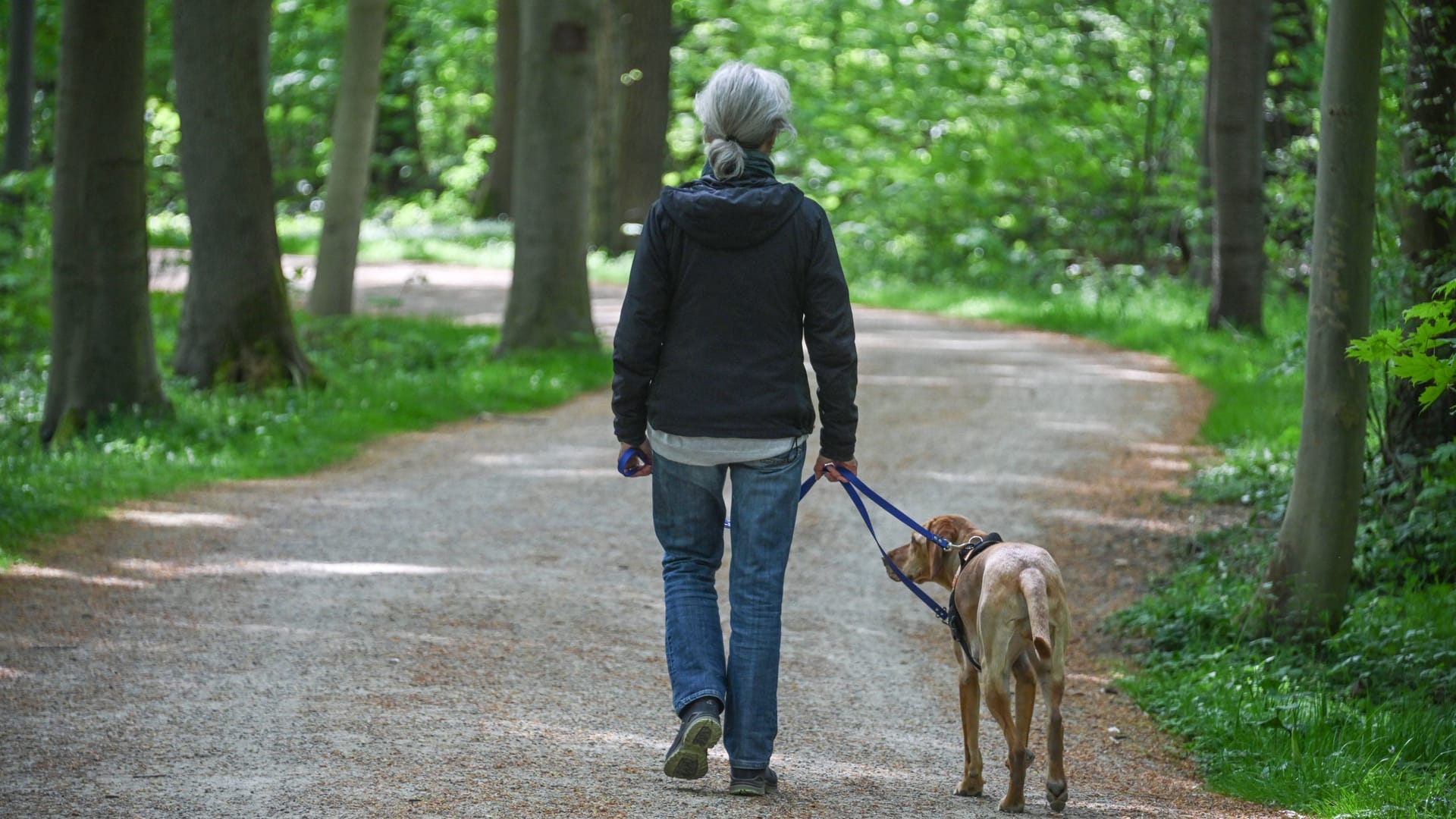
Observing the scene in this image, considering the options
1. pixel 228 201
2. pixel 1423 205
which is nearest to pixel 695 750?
pixel 1423 205

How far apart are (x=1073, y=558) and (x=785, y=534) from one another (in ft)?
15.1

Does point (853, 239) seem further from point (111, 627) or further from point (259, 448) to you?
point (111, 627)

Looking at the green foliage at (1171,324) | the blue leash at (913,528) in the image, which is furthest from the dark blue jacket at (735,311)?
the green foliage at (1171,324)

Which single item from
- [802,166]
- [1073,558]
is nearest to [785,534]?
[1073,558]

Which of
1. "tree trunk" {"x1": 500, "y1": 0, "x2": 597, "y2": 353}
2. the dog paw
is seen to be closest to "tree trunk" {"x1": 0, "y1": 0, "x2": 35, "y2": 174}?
"tree trunk" {"x1": 500, "y1": 0, "x2": 597, "y2": 353}

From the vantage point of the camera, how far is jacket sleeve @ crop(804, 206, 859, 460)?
412cm

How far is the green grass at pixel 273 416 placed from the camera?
8477 millimetres

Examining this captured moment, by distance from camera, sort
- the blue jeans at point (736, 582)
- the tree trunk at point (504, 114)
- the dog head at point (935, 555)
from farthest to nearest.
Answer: the tree trunk at point (504, 114)
the dog head at point (935, 555)
the blue jeans at point (736, 582)

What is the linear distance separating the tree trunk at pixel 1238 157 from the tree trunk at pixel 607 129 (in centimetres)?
1060

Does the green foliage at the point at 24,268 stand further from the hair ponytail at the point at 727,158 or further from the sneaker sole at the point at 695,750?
the sneaker sole at the point at 695,750

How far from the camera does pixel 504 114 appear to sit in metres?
28.7

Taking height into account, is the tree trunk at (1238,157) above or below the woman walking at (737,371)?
above

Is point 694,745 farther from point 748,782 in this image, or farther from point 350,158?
point 350,158

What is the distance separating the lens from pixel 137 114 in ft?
32.3
